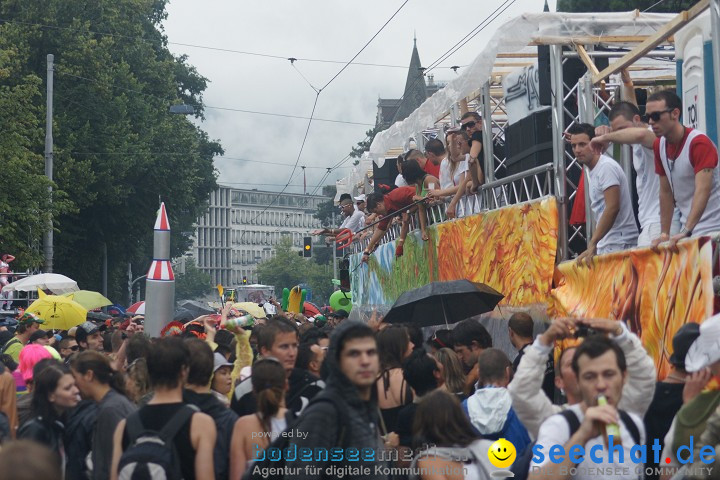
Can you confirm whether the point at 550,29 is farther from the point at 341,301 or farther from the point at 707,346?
the point at 341,301

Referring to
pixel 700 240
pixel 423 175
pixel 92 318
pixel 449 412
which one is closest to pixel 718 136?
pixel 700 240

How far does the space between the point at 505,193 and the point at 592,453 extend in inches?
332

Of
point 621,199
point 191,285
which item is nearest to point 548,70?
point 621,199

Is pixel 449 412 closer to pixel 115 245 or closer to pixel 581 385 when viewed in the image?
pixel 581 385

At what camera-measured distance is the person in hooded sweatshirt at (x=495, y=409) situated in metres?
6.43

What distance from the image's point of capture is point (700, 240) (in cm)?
760

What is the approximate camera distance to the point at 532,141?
12.3m

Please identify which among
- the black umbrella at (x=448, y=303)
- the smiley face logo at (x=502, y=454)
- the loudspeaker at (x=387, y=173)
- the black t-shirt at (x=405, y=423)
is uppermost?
the loudspeaker at (x=387, y=173)

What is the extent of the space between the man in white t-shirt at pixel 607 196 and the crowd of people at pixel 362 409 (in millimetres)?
2773

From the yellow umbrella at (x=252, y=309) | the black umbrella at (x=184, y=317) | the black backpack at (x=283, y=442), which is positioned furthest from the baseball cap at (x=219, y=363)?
the yellow umbrella at (x=252, y=309)

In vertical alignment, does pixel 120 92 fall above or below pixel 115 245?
above

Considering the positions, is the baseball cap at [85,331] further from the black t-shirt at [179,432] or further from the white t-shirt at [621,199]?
the black t-shirt at [179,432]

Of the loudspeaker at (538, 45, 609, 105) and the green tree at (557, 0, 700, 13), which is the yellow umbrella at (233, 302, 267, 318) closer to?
the loudspeaker at (538, 45, 609, 105)

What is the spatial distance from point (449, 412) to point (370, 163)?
874 inches
